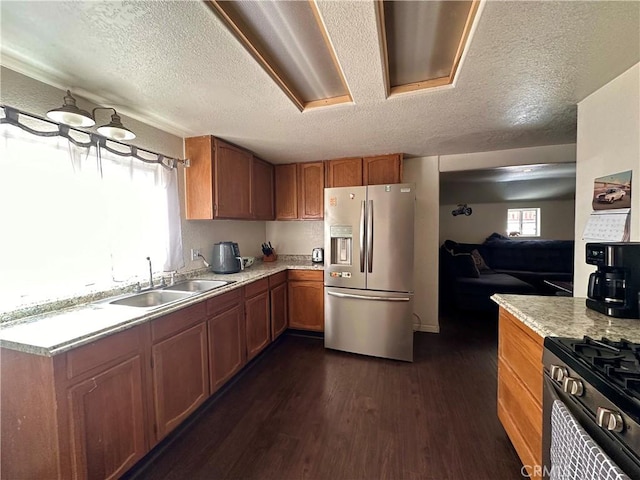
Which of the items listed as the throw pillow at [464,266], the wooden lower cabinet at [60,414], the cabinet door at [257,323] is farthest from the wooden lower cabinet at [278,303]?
the throw pillow at [464,266]

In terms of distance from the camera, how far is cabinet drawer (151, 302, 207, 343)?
5.11ft

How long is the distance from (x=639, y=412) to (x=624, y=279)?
874 millimetres

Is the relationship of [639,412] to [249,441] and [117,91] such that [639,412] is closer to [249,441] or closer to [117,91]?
[249,441]

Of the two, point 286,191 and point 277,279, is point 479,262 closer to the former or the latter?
point 286,191

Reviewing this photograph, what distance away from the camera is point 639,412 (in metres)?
0.68

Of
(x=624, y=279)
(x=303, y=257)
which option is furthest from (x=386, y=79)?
(x=303, y=257)

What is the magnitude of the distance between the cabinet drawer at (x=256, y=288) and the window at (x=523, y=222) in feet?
19.4

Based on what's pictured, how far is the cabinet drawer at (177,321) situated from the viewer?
5.11 ft

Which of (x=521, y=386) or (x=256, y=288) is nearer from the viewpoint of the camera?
(x=521, y=386)

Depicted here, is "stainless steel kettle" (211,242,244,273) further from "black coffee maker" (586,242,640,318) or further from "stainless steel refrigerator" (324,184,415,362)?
"black coffee maker" (586,242,640,318)

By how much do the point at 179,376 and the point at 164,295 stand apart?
0.65m

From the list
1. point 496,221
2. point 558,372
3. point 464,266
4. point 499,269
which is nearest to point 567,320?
point 558,372

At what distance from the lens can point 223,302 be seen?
214 cm

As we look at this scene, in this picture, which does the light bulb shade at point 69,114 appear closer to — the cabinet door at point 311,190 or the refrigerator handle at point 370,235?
the refrigerator handle at point 370,235
